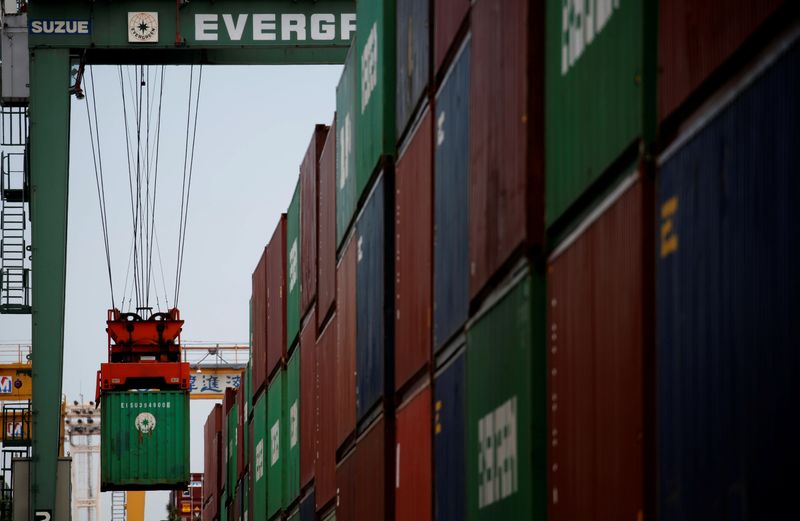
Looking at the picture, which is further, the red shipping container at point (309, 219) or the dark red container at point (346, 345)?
the red shipping container at point (309, 219)

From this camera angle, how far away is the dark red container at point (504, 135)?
8625mm

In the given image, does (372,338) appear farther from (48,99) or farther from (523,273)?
(48,99)

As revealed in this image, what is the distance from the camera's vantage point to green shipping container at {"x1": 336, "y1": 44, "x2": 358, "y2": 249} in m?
16.5

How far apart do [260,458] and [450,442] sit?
1685cm

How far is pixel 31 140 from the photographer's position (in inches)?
1153

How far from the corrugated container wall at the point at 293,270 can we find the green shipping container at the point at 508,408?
477 inches

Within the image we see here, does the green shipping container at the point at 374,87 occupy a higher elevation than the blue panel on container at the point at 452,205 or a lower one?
higher

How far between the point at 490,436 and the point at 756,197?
4390mm

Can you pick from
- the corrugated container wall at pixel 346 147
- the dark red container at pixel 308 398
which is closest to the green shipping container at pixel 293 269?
the dark red container at pixel 308 398

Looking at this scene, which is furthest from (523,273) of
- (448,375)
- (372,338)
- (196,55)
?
(196,55)

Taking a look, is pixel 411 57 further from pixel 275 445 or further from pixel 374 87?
pixel 275 445

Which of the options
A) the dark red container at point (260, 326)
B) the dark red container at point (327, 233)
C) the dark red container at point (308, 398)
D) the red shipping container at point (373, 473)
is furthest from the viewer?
the dark red container at point (260, 326)

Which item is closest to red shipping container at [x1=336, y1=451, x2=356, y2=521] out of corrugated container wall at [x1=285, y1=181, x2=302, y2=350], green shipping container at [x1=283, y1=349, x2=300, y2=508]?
green shipping container at [x1=283, y1=349, x2=300, y2=508]

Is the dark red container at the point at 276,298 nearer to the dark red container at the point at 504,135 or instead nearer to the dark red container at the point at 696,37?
the dark red container at the point at 504,135
